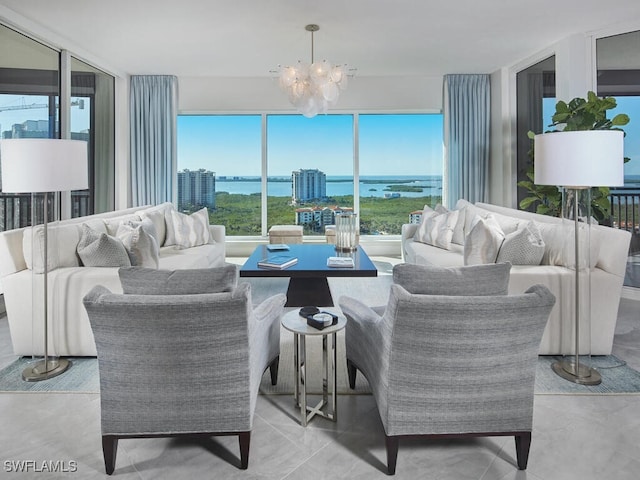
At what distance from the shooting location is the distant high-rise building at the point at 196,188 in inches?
274

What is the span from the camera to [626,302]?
14.1 ft

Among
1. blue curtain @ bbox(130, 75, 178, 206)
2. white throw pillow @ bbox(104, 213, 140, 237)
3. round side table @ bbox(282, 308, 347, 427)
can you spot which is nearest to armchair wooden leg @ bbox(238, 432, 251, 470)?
round side table @ bbox(282, 308, 347, 427)

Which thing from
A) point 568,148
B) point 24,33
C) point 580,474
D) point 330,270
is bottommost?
point 580,474

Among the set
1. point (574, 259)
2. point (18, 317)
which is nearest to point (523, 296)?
point (574, 259)

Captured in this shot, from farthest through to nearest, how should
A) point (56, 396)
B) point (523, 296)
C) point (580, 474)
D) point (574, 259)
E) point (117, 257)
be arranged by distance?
point (117, 257) < point (574, 259) < point (56, 396) < point (580, 474) < point (523, 296)

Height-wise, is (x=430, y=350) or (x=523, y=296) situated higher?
(x=523, y=296)

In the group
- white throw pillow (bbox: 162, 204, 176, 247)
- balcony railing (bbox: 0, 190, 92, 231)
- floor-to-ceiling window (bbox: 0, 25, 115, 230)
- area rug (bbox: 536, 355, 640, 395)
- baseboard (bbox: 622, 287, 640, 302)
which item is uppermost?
floor-to-ceiling window (bbox: 0, 25, 115, 230)

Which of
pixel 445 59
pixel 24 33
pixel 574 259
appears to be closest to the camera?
pixel 574 259

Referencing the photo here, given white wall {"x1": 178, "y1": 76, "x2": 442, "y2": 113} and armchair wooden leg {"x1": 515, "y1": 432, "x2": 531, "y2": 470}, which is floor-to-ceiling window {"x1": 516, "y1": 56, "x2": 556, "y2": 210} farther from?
armchair wooden leg {"x1": 515, "y1": 432, "x2": 531, "y2": 470}

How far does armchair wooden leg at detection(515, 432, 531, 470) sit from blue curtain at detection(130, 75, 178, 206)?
5.67 metres

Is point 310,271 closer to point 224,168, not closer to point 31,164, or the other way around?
point 31,164

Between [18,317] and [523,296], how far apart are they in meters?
2.88

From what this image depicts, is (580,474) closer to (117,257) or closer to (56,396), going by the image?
(56,396)

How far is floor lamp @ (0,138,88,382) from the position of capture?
2.58 metres
